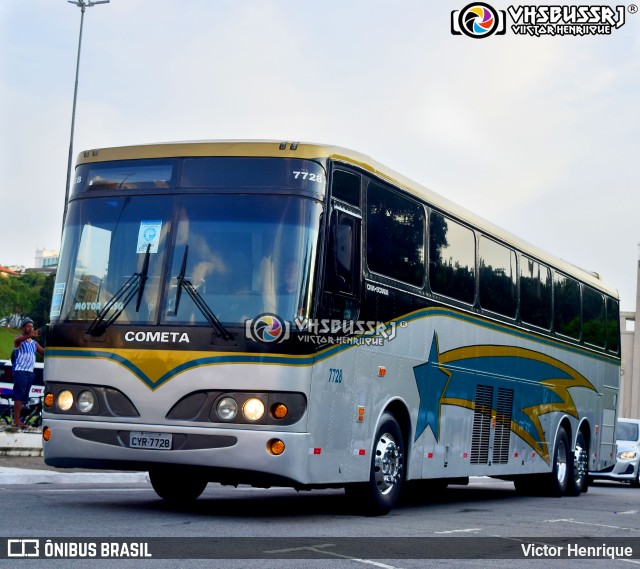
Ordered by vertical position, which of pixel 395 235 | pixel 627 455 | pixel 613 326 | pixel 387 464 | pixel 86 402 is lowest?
pixel 387 464

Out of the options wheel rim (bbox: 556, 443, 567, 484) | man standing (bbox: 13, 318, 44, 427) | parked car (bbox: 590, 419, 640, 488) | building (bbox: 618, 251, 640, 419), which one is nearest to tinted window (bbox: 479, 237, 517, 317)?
wheel rim (bbox: 556, 443, 567, 484)

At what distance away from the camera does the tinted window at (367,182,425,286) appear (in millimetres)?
11938

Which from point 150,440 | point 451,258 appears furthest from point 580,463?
point 150,440

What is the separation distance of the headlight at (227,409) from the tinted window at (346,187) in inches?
87.0

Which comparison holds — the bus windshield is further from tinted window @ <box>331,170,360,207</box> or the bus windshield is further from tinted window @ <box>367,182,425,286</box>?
tinted window @ <box>367,182,425,286</box>

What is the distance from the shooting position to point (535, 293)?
58.9 feet

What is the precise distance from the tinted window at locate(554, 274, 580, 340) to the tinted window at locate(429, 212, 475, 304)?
4514mm

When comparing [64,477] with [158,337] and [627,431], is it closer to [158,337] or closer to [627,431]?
[158,337]

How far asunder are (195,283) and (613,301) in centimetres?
1498

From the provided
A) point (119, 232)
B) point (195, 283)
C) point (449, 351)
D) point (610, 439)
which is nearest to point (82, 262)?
point (119, 232)

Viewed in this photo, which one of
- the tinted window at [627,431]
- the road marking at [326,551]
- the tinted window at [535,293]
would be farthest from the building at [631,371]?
the road marking at [326,551]

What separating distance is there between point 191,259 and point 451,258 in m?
4.56

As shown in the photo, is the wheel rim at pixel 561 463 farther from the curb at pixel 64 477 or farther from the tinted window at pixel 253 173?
the tinted window at pixel 253 173

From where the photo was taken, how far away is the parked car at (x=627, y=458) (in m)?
26.9
